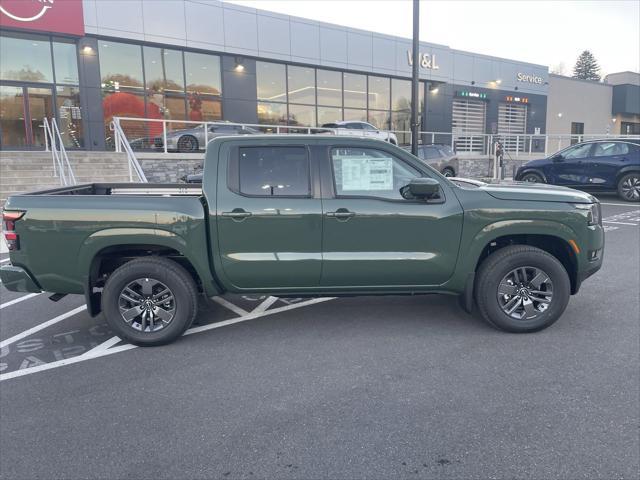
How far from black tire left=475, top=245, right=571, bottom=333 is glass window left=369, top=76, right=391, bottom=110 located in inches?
941

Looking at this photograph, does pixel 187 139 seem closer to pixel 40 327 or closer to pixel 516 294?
pixel 40 327

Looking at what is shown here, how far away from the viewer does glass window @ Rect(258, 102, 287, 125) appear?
23422 millimetres

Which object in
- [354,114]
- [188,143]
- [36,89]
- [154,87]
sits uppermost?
[154,87]

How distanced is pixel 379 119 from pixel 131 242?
2477 centimetres

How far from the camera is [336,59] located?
82.7 ft

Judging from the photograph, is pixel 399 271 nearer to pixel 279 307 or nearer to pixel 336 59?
pixel 279 307

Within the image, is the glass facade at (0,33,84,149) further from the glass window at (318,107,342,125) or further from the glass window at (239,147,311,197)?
the glass window at (239,147,311,197)

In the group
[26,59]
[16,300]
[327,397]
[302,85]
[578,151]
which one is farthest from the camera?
[302,85]

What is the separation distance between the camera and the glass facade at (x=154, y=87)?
19359 mm

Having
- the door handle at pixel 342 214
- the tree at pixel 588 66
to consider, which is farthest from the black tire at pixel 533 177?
the tree at pixel 588 66

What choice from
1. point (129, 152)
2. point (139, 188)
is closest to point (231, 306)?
point (139, 188)

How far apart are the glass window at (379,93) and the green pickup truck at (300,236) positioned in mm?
23798

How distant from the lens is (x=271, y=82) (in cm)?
2364

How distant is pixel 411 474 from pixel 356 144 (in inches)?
110
